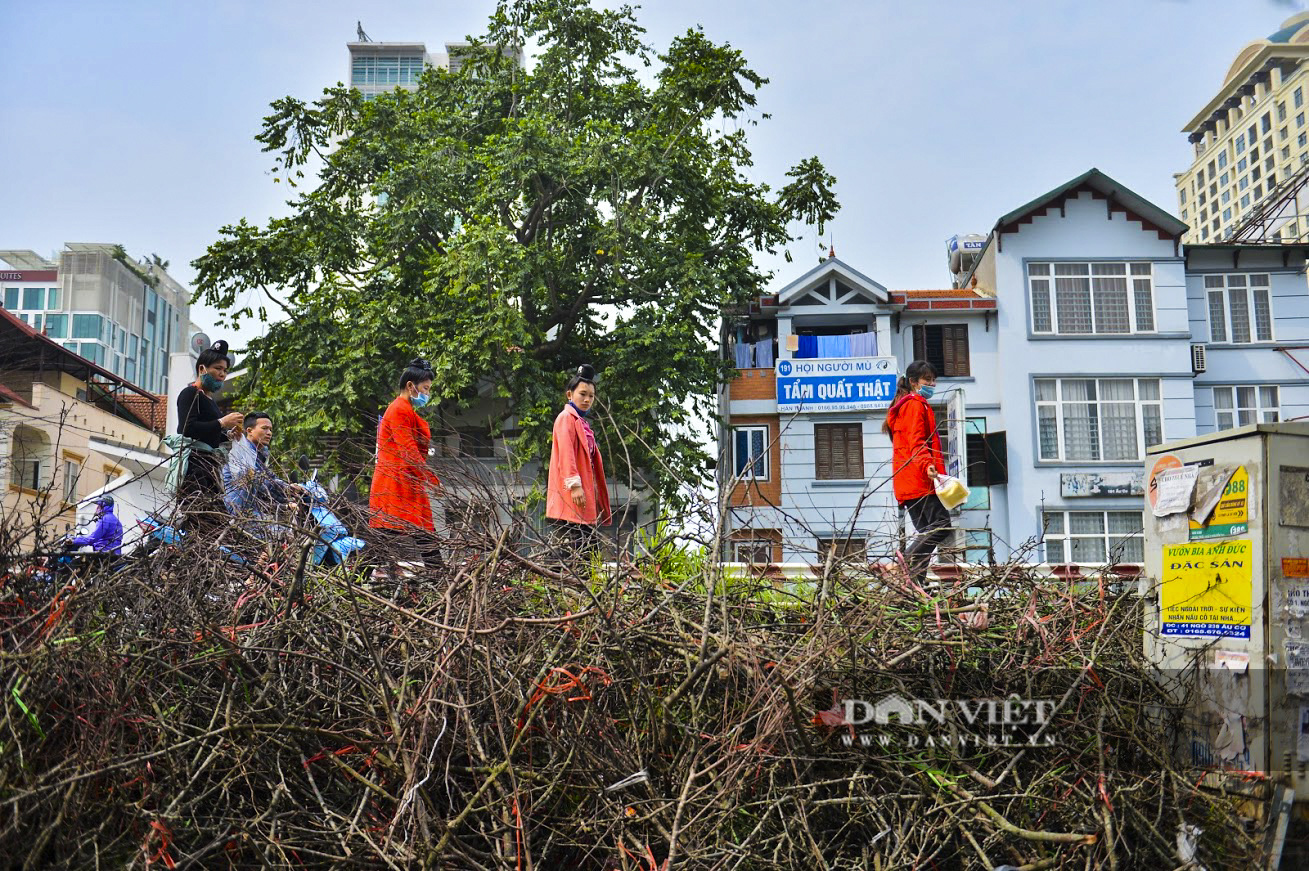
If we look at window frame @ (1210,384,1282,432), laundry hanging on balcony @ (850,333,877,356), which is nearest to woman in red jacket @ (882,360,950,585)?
laundry hanging on balcony @ (850,333,877,356)

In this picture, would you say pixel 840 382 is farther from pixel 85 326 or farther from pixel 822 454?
pixel 85 326

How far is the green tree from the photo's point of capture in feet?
62.3

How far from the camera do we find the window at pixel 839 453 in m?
26.9

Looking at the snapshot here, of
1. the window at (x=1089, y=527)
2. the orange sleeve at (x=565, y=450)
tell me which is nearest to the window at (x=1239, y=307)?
the window at (x=1089, y=527)

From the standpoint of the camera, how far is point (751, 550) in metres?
4.29

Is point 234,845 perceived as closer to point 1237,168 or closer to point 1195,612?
point 1195,612

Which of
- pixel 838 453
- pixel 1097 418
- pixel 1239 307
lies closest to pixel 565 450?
pixel 838 453

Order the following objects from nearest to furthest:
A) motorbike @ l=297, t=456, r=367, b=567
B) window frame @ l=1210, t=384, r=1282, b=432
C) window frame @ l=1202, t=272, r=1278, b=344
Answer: motorbike @ l=297, t=456, r=367, b=567 < window frame @ l=1210, t=384, r=1282, b=432 < window frame @ l=1202, t=272, r=1278, b=344

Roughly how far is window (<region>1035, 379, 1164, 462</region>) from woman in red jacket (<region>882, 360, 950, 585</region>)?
863 inches

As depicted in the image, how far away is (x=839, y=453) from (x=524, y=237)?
1000cm

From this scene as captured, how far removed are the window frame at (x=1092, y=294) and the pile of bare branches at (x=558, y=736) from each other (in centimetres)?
2565

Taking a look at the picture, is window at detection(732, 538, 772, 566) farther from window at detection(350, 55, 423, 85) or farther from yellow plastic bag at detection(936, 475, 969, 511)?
window at detection(350, 55, 423, 85)

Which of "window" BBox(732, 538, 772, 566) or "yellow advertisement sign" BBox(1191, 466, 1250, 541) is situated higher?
"yellow advertisement sign" BBox(1191, 466, 1250, 541)

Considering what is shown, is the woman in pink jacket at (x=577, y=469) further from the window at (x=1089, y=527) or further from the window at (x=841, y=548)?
the window at (x=1089, y=527)
